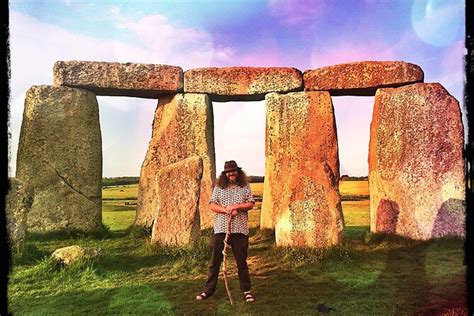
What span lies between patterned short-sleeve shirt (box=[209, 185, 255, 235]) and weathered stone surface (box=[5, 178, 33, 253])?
4.03 meters

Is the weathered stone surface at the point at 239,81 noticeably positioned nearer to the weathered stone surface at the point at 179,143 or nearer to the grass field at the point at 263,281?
the weathered stone surface at the point at 179,143

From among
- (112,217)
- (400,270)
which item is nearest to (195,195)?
(400,270)

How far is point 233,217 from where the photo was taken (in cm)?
706

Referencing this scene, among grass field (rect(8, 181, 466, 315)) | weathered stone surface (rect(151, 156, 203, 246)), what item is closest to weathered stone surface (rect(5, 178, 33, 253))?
grass field (rect(8, 181, 466, 315))

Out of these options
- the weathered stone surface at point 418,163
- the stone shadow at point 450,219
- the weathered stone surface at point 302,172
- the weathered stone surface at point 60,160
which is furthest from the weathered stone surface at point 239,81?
the stone shadow at point 450,219

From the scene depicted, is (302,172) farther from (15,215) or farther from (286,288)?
(15,215)

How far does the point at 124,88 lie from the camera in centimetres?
1322

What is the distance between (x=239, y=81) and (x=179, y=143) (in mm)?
2012

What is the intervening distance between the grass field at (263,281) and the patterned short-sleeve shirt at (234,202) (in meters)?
0.92

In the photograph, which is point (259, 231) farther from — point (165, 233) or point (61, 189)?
point (61, 189)

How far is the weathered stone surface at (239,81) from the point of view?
1285 centimetres

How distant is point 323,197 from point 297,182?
0.61 metres

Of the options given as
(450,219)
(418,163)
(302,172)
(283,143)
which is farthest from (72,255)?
(450,219)

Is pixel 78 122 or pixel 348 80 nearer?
pixel 348 80
